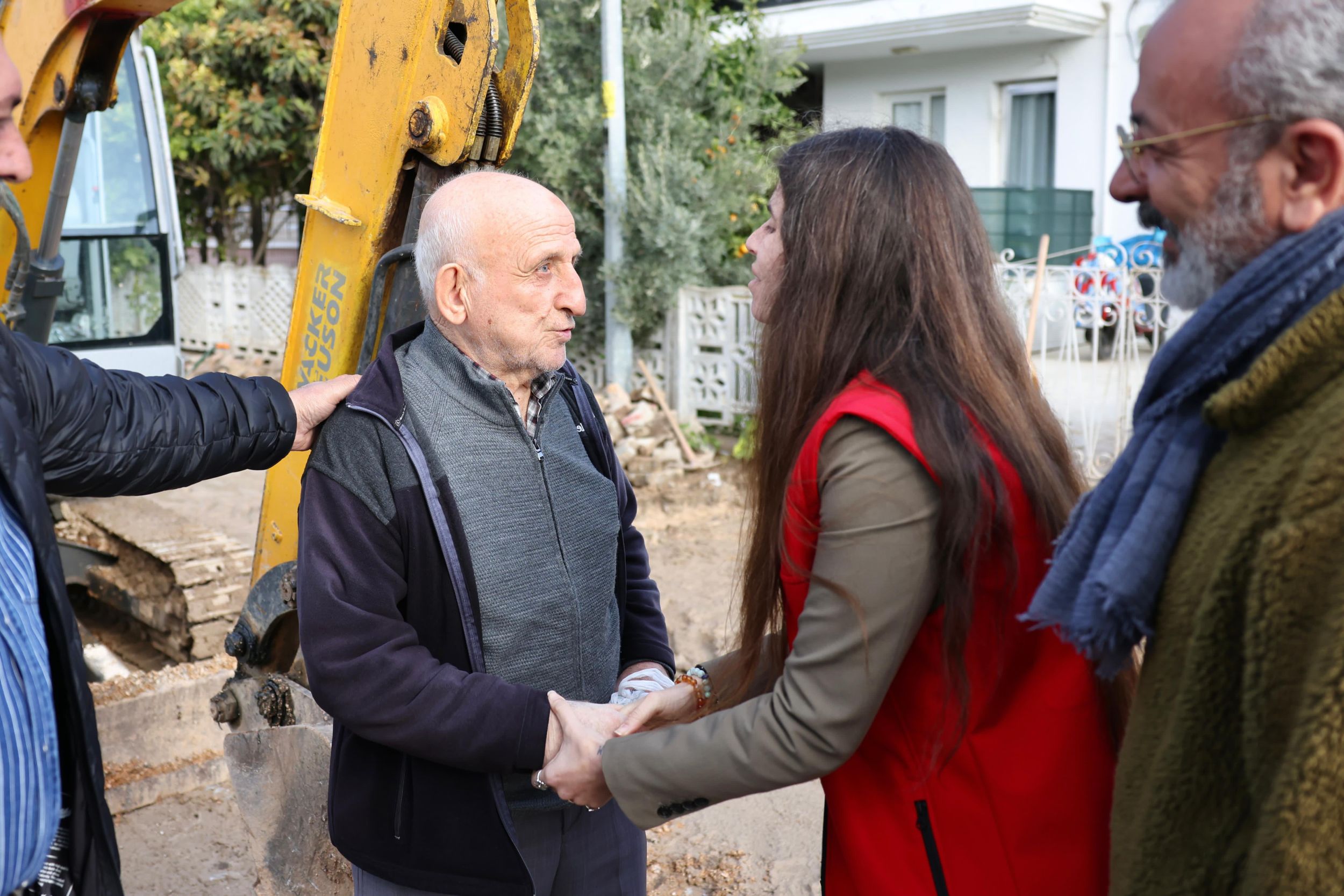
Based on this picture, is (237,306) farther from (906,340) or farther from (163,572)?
(906,340)

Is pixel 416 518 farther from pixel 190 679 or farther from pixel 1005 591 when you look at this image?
pixel 190 679

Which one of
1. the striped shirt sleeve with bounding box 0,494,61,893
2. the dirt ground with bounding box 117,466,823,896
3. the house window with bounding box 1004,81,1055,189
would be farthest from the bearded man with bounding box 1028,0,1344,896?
the house window with bounding box 1004,81,1055,189

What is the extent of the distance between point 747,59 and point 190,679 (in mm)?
8114

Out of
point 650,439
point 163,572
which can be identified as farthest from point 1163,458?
point 650,439

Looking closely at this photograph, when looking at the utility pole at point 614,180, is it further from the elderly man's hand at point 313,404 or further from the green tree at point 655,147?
the elderly man's hand at point 313,404

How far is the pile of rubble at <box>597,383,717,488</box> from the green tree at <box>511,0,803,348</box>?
0.75 m

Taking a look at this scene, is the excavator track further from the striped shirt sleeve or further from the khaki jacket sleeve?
the khaki jacket sleeve

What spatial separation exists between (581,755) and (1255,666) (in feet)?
3.83

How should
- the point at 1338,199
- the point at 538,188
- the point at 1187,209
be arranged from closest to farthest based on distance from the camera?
the point at 1338,199
the point at 1187,209
the point at 538,188

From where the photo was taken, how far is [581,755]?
6.39 feet

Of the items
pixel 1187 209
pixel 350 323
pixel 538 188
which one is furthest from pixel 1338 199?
pixel 350 323

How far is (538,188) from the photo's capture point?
90.0 inches

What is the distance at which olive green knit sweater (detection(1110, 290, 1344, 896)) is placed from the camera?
3.28ft

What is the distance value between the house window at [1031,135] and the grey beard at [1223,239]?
1210cm
